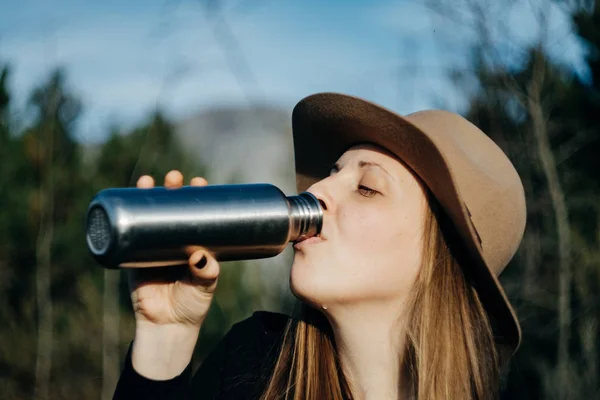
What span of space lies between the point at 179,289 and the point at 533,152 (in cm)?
182

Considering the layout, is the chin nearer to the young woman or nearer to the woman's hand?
the young woman

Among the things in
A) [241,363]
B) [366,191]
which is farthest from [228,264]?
[366,191]

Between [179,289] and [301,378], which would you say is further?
[301,378]

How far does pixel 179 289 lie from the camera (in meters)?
1.66

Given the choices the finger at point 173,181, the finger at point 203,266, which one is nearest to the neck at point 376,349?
the finger at point 203,266

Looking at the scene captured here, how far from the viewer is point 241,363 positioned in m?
1.90

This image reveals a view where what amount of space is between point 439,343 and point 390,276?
0.63 ft

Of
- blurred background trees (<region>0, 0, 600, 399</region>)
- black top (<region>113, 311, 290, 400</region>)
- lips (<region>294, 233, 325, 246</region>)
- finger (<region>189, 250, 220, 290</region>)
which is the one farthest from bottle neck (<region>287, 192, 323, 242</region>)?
blurred background trees (<region>0, 0, 600, 399</region>)

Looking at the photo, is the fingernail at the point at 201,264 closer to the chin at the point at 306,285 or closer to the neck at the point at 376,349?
the chin at the point at 306,285

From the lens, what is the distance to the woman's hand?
1653 mm

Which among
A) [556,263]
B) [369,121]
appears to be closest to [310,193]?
[369,121]

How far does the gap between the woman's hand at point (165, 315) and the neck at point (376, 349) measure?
30cm

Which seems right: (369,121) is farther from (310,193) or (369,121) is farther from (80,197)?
(80,197)

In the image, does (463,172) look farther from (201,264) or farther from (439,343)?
(201,264)
